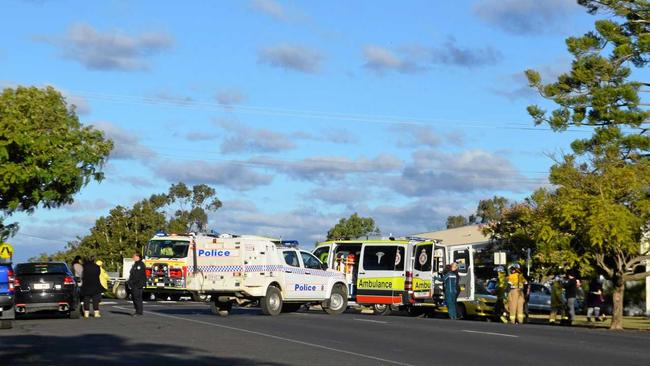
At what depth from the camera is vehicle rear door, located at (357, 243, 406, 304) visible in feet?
106

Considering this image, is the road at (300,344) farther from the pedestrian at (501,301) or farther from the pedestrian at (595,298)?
the pedestrian at (595,298)

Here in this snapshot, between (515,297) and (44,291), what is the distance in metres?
13.7

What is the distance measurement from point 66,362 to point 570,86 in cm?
3247

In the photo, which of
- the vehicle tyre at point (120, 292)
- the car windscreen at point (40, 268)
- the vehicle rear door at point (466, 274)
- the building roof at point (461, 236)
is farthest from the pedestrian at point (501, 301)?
the building roof at point (461, 236)

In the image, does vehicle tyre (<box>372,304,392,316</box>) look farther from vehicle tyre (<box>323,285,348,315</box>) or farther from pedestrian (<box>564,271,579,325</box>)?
pedestrian (<box>564,271,579,325</box>)

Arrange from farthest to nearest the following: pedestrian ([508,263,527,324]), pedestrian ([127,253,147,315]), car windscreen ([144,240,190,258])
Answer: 1. car windscreen ([144,240,190,258])
2. pedestrian ([508,263,527,324])
3. pedestrian ([127,253,147,315])

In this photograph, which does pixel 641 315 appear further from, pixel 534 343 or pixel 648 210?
pixel 534 343

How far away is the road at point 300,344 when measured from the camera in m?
15.7

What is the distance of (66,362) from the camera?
15.4 meters

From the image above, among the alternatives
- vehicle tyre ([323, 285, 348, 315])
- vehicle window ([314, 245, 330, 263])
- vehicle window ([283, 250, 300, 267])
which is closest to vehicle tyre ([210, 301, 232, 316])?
vehicle window ([283, 250, 300, 267])

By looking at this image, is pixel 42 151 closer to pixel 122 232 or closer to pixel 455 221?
pixel 122 232

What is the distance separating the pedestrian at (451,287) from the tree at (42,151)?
1433 centimetres

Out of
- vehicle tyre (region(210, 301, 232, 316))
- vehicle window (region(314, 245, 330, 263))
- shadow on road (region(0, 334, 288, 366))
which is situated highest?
vehicle window (region(314, 245, 330, 263))

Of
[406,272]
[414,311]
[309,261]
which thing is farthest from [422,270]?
[309,261]
